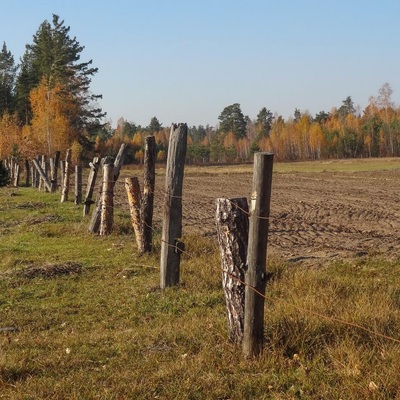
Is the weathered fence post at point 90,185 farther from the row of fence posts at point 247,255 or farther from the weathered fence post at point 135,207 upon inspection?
the row of fence posts at point 247,255

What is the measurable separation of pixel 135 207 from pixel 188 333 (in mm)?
5316

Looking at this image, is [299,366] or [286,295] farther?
[286,295]

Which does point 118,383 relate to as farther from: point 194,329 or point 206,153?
point 206,153

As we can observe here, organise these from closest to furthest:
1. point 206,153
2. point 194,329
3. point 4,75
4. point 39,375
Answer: point 39,375 < point 194,329 < point 4,75 < point 206,153

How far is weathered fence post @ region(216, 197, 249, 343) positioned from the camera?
5.22m

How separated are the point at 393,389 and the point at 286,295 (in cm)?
275

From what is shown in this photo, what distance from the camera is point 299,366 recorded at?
466 cm

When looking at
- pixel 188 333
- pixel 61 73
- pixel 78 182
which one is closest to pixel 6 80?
pixel 61 73

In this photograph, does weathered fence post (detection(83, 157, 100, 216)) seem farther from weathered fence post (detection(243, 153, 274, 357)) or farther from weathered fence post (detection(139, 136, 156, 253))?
weathered fence post (detection(243, 153, 274, 357))

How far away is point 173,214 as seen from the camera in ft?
25.8

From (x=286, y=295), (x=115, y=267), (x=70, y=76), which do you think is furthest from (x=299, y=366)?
(x=70, y=76)

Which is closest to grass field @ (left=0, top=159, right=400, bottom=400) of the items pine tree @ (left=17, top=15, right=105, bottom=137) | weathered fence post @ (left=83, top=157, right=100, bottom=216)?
weathered fence post @ (left=83, top=157, right=100, bottom=216)

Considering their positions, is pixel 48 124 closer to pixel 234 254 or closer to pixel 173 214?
pixel 173 214

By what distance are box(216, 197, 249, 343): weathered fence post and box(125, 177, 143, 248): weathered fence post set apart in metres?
4.86
